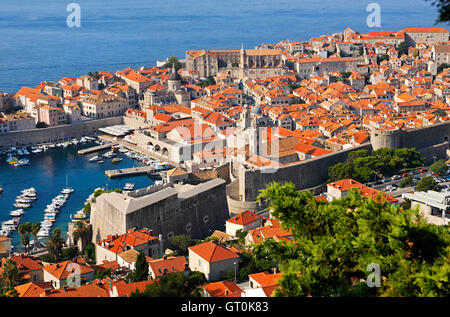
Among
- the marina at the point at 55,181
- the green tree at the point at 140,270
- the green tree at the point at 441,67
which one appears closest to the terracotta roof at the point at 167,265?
the green tree at the point at 140,270

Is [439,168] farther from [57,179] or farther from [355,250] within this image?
[355,250]

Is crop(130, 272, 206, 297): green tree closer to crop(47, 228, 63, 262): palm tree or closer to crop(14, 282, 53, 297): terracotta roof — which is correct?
crop(14, 282, 53, 297): terracotta roof

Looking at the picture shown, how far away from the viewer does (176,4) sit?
107m

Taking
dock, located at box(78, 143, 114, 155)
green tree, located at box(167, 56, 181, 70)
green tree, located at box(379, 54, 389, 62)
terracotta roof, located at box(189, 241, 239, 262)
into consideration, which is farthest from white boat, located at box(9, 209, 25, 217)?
green tree, located at box(379, 54, 389, 62)

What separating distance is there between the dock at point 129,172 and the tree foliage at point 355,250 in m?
15.0

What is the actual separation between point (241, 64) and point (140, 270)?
24.1 m

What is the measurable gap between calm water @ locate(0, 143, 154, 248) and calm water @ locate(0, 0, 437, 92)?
13.9 metres

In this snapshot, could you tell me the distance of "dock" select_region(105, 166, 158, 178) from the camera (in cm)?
2085

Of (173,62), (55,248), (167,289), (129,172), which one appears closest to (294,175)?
(129,172)

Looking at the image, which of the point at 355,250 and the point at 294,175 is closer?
the point at 355,250

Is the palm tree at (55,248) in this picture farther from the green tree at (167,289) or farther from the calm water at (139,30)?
the calm water at (139,30)

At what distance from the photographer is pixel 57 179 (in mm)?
21109

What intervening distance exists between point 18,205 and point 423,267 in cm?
1477

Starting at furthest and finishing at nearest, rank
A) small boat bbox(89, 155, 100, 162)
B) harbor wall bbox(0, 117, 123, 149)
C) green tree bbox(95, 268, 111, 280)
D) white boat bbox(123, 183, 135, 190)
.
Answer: harbor wall bbox(0, 117, 123, 149)
small boat bbox(89, 155, 100, 162)
white boat bbox(123, 183, 135, 190)
green tree bbox(95, 268, 111, 280)
